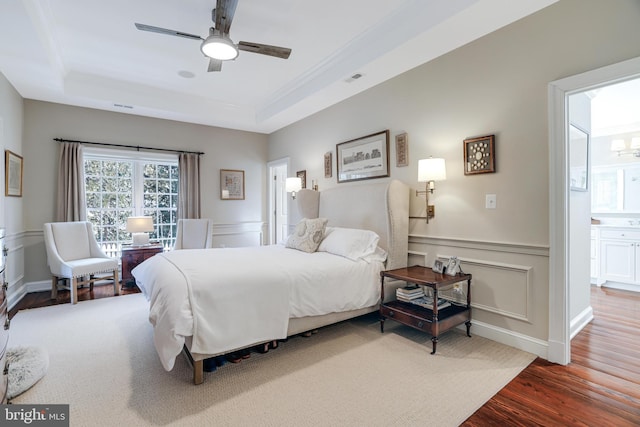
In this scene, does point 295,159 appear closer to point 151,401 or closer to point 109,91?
point 109,91

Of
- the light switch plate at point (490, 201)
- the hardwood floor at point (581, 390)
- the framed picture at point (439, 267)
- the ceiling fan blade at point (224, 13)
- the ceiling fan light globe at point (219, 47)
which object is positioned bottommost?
the hardwood floor at point (581, 390)

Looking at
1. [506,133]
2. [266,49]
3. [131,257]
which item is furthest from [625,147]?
[131,257]

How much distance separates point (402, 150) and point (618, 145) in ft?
13.4

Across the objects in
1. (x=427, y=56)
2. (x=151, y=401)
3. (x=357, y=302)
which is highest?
(x=427, y=56)

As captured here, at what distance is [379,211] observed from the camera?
349 centimetres

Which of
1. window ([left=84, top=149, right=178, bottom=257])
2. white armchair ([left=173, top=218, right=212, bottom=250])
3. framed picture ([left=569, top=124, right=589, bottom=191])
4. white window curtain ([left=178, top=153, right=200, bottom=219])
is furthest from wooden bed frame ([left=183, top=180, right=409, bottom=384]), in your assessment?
window ([left=84, top=149, right=178, bottom=257])

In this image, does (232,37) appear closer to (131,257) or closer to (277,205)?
(131,257)

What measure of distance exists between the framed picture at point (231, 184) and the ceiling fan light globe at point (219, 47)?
3.37 metres

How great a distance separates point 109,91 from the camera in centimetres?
435

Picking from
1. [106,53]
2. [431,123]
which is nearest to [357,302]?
[431,123]

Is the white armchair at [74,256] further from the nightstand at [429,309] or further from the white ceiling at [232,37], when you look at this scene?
the nightstand at [429,309]

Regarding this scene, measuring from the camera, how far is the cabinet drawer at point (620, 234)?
4382mm

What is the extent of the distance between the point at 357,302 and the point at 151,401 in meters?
1.76

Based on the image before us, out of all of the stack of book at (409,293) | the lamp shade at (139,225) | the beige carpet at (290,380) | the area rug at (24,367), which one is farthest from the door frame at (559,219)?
the lamp shade at (139,225)
